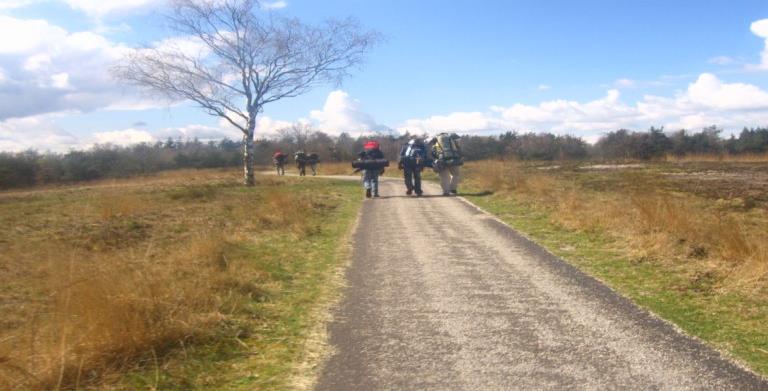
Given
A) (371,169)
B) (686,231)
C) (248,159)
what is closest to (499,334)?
(686,231)

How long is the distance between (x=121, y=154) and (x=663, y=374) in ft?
234

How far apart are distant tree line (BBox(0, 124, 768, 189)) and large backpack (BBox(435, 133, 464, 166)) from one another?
71.2 ft

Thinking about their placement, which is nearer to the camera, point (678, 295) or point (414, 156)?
point (678, 295)

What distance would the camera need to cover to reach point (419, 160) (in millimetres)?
20062

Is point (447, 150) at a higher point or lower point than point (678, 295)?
higher

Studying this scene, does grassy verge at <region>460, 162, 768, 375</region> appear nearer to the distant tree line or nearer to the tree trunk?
the tree trunk

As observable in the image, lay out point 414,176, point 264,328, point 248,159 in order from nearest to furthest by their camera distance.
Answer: point 264,328
point 414,176
point 248,159

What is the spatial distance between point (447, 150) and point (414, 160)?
43.5 inches

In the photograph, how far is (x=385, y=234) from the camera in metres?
11.8

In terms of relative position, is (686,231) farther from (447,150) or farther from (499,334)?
(447,150)

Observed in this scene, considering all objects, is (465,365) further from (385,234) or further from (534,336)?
(385,234)

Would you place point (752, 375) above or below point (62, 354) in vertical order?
below

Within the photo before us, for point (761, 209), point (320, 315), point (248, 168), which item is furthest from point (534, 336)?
point (248, 168)

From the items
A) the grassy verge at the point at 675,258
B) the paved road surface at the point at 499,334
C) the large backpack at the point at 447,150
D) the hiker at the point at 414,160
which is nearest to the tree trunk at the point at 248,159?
the hiker at the point at 414,160
